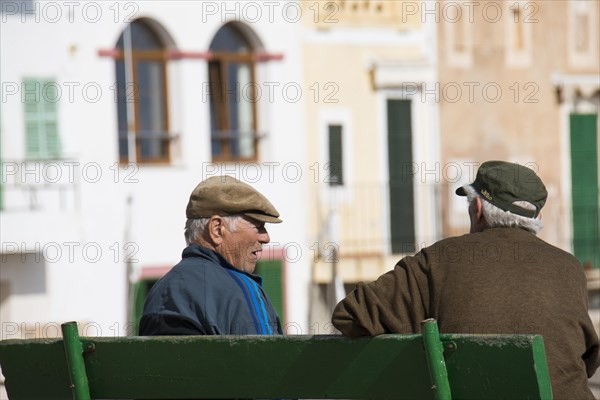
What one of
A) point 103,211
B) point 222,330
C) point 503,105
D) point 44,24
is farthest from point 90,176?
point 222,330

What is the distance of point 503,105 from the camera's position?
73.9 ft

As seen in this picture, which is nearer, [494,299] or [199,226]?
[494,299]

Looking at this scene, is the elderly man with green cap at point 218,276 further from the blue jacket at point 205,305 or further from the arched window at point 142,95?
the arched window at point 142,95

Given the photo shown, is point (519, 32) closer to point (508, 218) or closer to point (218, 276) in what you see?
point (508, 218)

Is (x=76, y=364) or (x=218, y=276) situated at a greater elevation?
(x=218, y=276)

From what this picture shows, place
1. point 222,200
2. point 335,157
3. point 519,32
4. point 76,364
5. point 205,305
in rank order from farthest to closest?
1. point 519,32
2. point 335,157
3. point 222,200
4. point 205,305
5. point 76,364

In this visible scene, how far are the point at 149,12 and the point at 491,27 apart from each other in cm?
526

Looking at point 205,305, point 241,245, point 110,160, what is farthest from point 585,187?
point 205,305

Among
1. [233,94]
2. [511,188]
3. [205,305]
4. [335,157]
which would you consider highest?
[233,94]

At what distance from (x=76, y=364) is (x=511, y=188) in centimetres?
165

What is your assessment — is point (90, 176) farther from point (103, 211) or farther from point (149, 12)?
point (149, 12)

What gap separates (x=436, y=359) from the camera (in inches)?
175

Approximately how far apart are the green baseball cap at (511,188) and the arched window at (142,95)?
14.7m

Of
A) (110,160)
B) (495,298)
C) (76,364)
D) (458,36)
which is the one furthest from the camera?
(458,36)
